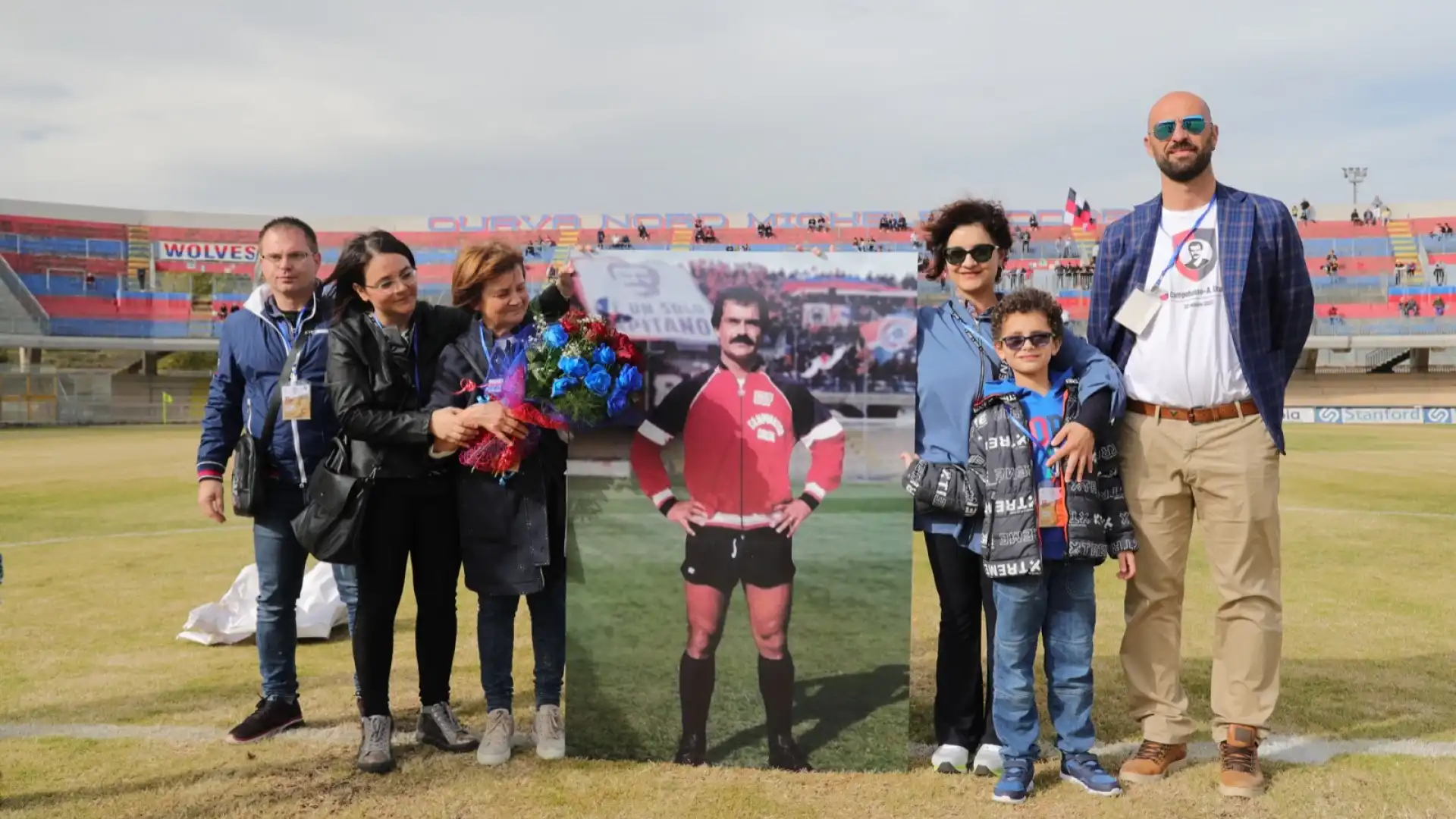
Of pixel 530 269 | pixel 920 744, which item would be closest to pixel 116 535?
pixel 920 744

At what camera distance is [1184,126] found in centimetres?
A: 337

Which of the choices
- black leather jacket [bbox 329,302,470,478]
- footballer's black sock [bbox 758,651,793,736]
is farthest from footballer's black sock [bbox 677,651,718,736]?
black leather jacket [bbox 329,302,470,478]

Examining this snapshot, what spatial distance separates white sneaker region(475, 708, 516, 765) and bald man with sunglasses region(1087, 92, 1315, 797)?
79.3 inches

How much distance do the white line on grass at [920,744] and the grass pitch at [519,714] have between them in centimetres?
3

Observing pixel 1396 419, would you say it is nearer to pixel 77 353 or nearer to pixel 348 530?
pixel 348 530

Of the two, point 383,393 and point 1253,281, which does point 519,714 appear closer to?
point 383,393

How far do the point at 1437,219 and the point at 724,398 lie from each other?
171ft

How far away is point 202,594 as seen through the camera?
21.7 feet

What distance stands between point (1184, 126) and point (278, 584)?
11.6ft

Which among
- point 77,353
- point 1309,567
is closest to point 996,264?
point 1309,567

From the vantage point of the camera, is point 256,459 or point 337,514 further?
point 256,459

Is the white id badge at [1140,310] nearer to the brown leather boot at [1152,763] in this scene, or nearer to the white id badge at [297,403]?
the brown leather boot at [1152,763]

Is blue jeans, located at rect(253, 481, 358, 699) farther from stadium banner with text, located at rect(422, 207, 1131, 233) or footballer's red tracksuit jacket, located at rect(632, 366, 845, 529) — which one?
stadium banner with text, located at rect(422, 207, 1131, 233)

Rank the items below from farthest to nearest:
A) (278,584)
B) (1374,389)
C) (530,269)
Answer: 1. (530,269)
2. (1374,389)
3. (278,584)
